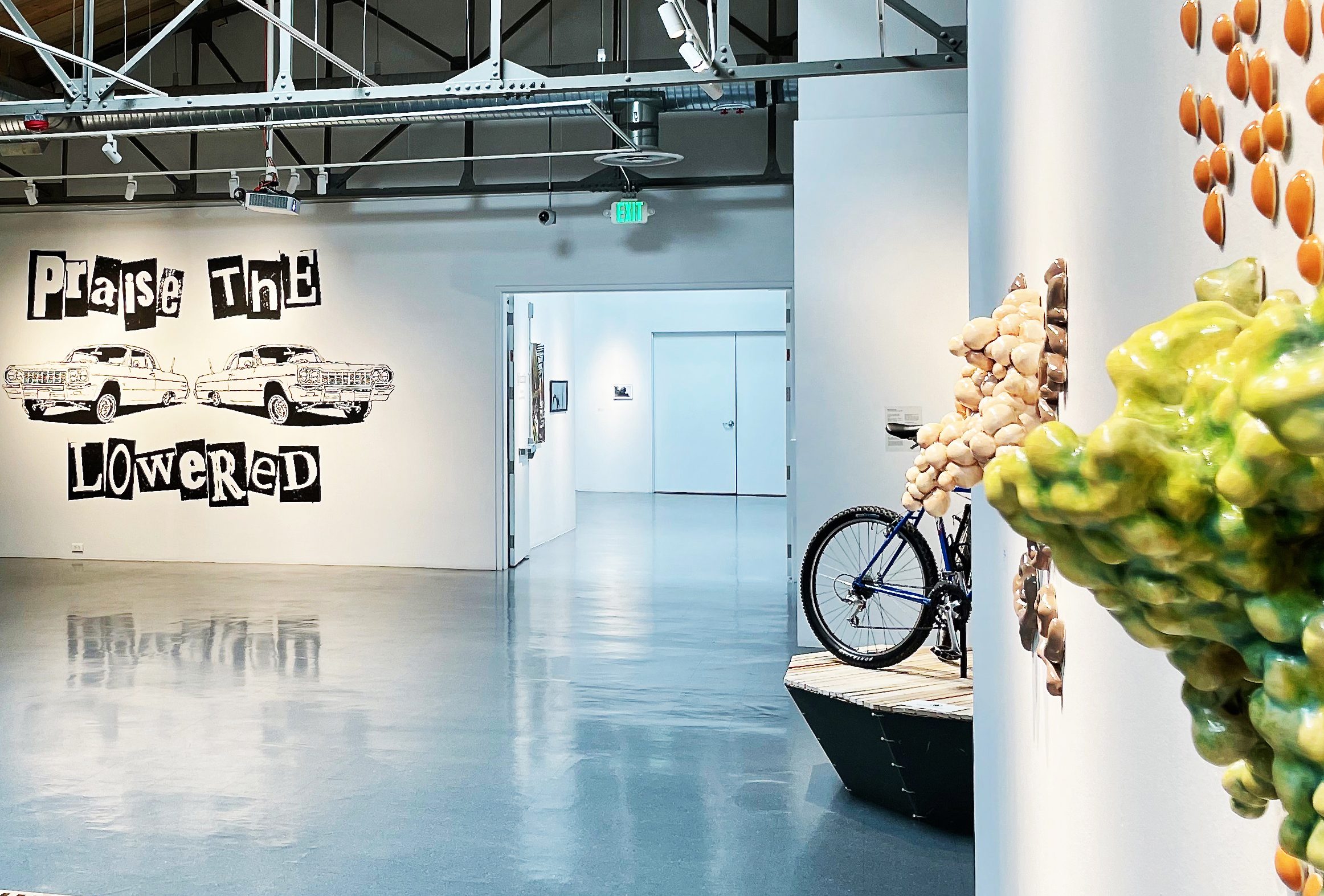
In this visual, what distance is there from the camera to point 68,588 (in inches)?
367

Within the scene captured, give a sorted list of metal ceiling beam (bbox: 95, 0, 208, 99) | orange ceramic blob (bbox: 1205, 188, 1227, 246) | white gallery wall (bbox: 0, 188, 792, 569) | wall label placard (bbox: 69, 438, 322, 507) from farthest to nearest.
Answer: wall label placard (bbox: 69, 438, 322, 507) < white gallery wall (bbox: 0, 188, 792, 569) < metal ceiling beam (bbox: 95, 0, 208, 99) < orange ceramic blob (bbox: 1205, 188, 1227, 246)

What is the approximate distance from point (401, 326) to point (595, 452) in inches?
305

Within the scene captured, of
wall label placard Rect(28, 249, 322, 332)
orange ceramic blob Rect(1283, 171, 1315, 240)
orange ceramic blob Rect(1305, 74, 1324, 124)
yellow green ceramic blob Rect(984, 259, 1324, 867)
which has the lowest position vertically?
yellow green ceramic blob Rect(984, 259, 1324, 867)

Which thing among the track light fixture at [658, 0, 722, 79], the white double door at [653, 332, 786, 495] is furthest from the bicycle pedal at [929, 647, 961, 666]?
the white double door at [653, 332, 786, 495]

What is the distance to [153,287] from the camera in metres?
10.9

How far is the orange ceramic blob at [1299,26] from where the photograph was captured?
64 cm

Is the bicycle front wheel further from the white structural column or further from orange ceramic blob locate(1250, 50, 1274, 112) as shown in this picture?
orange ceramic blob locate(1250, 50, 1274, 112)

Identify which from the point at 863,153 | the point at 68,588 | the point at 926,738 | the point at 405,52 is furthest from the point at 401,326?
the point at 926,738

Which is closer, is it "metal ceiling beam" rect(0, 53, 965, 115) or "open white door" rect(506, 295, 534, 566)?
"metal ceiling beam" rect(0, 53, 965, 115)

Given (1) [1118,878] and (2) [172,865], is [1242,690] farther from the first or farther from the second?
(2) [172,865]

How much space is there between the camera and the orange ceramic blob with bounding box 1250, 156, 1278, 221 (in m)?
0.71

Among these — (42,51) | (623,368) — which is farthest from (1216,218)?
(623,368)

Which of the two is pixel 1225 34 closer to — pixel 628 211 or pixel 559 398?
pixel 628 211

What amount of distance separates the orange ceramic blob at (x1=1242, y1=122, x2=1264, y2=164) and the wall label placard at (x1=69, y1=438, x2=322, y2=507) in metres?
10.5
